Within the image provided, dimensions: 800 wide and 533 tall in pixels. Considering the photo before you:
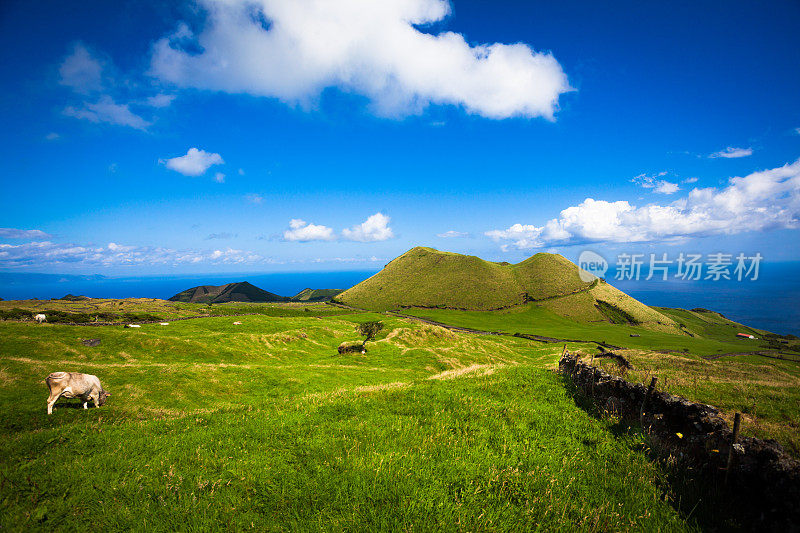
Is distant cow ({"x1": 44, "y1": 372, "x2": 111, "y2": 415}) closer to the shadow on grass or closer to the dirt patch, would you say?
the dirt patch

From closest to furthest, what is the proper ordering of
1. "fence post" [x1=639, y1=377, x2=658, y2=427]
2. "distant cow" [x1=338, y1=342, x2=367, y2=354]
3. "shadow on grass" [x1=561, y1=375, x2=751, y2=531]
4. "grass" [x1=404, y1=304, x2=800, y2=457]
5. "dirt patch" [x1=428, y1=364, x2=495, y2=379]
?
"shadow on grass" [x1=561, y1=375, x2=751, y2=531]
"fence post" [x1=639, y1=377, x2=658, y2=427]
"grass" [x1=404, y1=304, x2=800, y2=457]
"dirt patch" [x1=428, y1=364, x2=495, y2=379]
"distant cow" [x1=338, y1=342, x2=367, y2=354]

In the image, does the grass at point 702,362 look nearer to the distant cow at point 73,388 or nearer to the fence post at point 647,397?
the fence post at point 647,397

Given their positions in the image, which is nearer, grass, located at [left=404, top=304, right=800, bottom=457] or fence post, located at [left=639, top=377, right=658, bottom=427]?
fence post, located at [left=639, top=377, right=658, bottom=427]

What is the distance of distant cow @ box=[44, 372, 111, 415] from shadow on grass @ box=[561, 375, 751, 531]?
26155mm

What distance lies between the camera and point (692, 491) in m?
6.79

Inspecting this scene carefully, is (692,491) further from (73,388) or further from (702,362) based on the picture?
(702,362)

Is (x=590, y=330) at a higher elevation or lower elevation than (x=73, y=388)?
lower

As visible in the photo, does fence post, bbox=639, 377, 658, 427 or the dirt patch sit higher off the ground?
fence post, bbox=639, 377, 658, 427

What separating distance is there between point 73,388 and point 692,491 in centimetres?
2759

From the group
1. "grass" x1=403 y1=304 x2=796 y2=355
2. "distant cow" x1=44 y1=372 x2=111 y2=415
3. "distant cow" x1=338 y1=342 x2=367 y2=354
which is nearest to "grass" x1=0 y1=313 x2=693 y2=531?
"distant cow" x1=44 y1=372 x2=111 y2=415

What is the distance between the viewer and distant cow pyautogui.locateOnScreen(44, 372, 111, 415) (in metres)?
16.1

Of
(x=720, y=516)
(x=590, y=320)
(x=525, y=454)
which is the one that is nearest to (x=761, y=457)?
(x=720, y=516)

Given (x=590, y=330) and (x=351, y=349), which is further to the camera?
(x=590, y=330)

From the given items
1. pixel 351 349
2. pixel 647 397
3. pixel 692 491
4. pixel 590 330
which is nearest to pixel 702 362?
pixel 647 397
